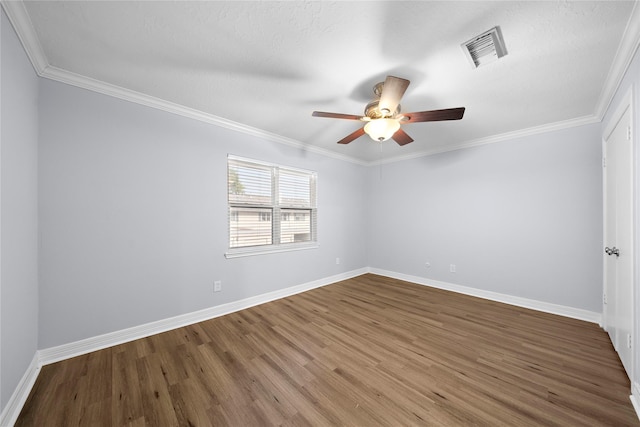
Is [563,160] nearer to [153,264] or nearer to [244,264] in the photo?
[244,264]

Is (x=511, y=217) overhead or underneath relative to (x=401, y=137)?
underneath

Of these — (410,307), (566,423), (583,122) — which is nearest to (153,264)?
(410,307)

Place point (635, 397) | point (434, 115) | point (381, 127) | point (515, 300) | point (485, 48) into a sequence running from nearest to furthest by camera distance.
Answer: point (635, 397), point (485, 48), point (434, 115), point (381, 127), point (515, 300)

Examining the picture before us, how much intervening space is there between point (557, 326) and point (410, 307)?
157cm

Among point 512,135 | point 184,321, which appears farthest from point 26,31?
point 512,135

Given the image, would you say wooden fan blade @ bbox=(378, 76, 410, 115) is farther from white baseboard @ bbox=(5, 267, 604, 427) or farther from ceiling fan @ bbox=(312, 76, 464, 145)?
Result: white baseboard @ bbox=(5, 267, 604, 427)

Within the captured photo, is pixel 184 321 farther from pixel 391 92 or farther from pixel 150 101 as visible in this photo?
pixel 391 92

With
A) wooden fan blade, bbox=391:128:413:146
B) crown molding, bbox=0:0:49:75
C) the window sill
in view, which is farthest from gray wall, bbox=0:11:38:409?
wooden fan blade, bbox=391:128:413:146

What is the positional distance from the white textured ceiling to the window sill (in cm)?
180

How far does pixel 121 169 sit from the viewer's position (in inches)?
90.0

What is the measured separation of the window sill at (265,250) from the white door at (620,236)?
3.39 meters

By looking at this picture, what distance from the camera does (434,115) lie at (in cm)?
196

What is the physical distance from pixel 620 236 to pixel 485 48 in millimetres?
1999

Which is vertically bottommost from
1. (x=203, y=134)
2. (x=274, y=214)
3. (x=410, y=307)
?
(x=410, y=307)
